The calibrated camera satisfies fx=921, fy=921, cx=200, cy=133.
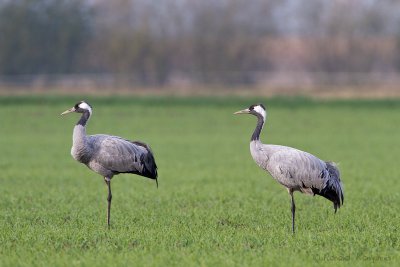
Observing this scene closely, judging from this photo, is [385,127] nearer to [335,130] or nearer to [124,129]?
[335,130]

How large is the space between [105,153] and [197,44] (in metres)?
68.8

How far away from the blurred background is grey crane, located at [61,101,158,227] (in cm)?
5317

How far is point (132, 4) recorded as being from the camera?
8988 cm

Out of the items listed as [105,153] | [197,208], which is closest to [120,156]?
[105,153]

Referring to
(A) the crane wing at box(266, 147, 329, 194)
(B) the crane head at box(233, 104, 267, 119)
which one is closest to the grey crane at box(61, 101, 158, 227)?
(B) the crane head at box(233, 104, 267, 119)

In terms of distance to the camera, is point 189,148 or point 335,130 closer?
point 189,148

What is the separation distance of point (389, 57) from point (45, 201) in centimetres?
7056

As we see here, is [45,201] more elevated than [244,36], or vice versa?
[244,36]

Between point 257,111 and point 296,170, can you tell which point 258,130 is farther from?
point 296,170

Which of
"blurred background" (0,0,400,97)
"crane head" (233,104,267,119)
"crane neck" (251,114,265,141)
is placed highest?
"blurred background" (0,0,400,97)

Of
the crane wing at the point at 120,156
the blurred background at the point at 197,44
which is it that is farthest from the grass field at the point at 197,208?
the blurred background at the point at 197,44

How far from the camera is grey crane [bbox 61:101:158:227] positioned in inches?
470

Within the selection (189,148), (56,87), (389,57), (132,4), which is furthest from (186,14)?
(189,148)

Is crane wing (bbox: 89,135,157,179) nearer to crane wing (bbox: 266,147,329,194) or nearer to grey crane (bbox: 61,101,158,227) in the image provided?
grey crane (bbox: 61,101,158,227)
